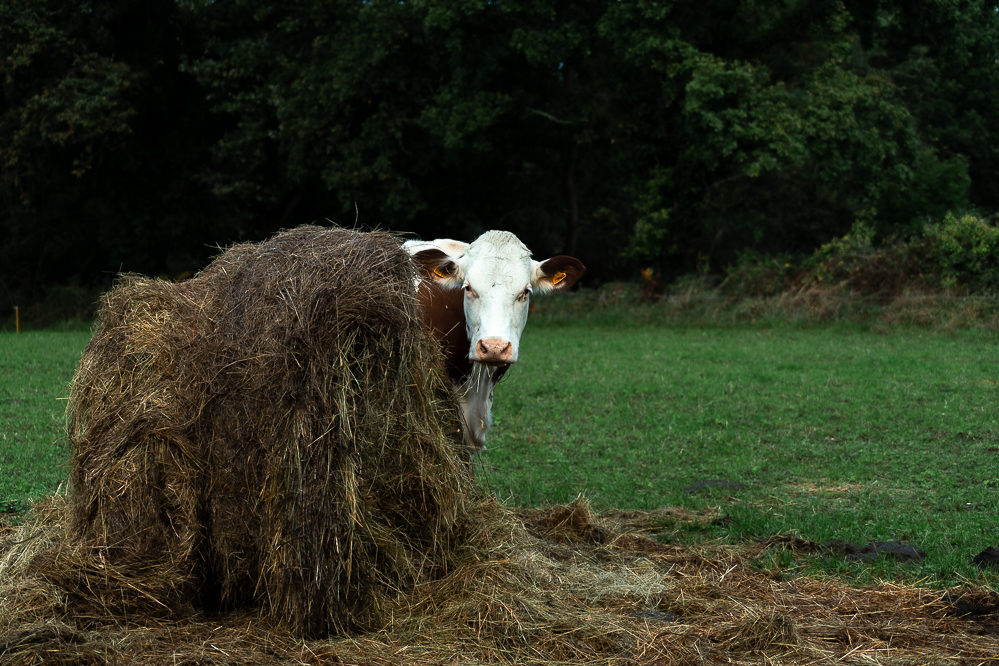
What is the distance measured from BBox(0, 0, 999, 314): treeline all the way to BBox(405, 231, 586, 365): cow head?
16187mm

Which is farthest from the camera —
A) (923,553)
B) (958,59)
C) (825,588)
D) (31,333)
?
(958,59)

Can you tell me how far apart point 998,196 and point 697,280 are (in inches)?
730

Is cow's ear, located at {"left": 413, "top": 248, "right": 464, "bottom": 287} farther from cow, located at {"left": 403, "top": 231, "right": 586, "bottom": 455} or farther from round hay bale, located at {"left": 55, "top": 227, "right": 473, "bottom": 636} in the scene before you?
round hay bale, located at {"left": 55, "top": 227, "right": 473, "bottom": 636}

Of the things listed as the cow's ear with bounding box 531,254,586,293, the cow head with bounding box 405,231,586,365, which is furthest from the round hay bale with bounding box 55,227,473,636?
the cow's ear with bounding box 531,254,586,293

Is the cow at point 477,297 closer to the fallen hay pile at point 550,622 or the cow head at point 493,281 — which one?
the cow head at point 493,281

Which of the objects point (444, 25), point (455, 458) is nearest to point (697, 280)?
point (444, 25)

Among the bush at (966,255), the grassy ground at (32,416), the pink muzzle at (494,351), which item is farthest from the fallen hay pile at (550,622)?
the bush at (966,255)

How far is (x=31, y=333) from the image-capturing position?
70.2 feet

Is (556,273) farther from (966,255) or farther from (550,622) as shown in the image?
(966,255)

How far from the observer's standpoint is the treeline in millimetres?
23391

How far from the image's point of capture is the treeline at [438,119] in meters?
23.4

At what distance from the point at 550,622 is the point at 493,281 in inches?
90.8

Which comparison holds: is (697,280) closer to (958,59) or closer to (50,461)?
(958,59)

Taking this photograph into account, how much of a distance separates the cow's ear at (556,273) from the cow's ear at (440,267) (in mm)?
559
